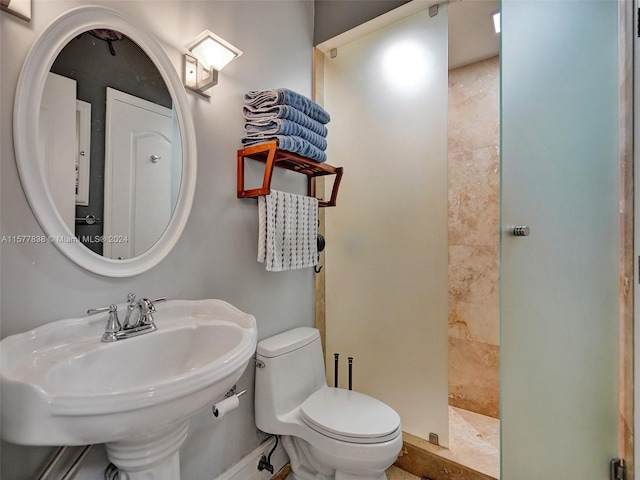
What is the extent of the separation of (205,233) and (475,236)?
174cm

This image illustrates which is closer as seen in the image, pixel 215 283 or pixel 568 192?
pixel 568 192

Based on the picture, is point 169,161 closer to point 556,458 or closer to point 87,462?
point 87,462

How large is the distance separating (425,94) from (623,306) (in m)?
1.28

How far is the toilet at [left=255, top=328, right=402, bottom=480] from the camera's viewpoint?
1.21m

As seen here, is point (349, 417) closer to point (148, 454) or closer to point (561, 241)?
point (148, 454)

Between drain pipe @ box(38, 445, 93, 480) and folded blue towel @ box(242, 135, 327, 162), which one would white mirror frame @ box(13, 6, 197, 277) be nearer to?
folded blue towel @ box(242, 135, 327, 162)

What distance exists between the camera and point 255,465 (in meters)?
1.45

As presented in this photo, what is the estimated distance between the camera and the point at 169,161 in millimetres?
1185

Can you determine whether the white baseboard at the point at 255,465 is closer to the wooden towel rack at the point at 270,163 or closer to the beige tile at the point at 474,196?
the wooden towel rack at the point at 270,163

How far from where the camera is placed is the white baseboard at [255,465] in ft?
4.46

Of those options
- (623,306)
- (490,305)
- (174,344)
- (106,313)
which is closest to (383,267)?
(490,305)

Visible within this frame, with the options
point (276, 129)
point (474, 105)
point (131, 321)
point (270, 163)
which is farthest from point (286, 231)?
point (474, 105)

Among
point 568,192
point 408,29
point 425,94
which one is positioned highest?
point 408,29

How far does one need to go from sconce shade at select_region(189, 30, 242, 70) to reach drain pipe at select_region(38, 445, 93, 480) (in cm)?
133
